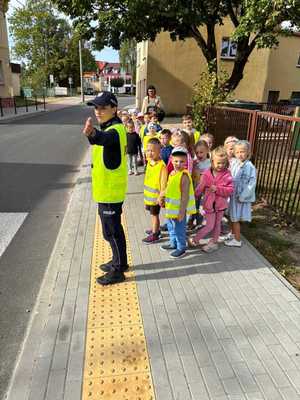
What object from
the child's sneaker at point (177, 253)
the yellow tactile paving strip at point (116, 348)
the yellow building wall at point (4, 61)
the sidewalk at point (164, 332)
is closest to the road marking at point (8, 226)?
the sidewalk at point (164, 332)

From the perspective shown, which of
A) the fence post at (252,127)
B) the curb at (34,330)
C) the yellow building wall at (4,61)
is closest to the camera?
the curb at (34,330)

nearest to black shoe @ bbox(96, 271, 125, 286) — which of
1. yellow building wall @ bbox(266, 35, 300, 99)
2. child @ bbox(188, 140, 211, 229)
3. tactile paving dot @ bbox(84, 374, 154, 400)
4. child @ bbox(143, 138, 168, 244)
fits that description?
child @ bbox(143, 138, 168, 244)

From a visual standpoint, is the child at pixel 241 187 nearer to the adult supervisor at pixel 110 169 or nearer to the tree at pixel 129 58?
the adult supervisor at pixel 110 169

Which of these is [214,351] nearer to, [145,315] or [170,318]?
[170,318]

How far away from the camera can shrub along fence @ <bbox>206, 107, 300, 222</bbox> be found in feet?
17.4

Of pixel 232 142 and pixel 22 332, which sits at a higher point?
pixel 232 142

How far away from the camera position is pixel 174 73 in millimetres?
23766

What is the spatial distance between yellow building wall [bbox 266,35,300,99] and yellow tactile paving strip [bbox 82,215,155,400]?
1046 inches

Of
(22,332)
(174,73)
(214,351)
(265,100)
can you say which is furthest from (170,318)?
(265,100)

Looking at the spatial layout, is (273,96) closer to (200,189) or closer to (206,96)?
(206,96)

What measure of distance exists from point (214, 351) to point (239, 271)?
1374mm

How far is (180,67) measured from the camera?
23.7m

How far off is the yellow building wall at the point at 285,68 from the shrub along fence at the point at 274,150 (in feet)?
71.6

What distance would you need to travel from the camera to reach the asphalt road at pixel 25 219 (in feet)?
10.3
